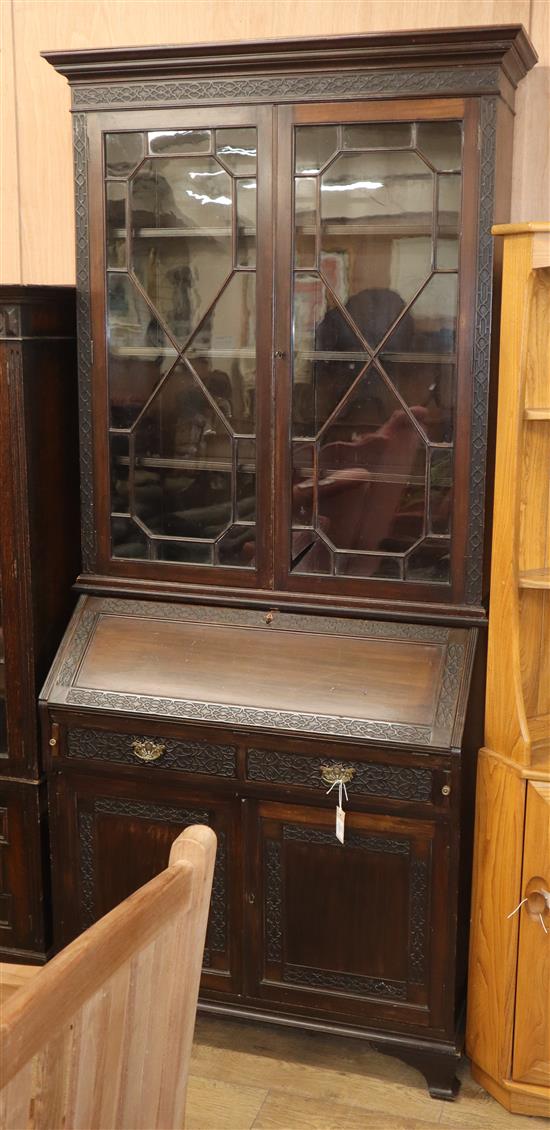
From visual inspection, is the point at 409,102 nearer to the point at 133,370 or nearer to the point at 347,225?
the point at 347,225

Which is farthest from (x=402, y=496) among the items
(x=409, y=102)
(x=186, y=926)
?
(x=186, y=926)

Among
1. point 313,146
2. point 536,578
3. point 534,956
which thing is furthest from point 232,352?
point 534,956

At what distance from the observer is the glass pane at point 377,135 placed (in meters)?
2.38

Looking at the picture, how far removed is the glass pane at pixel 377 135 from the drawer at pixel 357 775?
1250mm

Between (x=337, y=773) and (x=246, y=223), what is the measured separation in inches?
47.1

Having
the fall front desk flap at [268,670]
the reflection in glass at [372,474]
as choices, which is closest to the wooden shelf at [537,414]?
the reflection in glass at [372,474]

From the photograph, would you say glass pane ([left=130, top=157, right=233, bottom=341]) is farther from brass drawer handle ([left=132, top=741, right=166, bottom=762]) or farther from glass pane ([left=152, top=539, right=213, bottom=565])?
brass drawer handle ([left=132, top=741, right=166, bottom=762])

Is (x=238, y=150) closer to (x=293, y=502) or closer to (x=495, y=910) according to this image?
(x=293, y=502)

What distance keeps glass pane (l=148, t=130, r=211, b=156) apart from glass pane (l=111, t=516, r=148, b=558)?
831mm

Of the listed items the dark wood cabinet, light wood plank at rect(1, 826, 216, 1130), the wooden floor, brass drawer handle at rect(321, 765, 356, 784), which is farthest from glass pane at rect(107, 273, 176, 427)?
light wood plank at rect(1, 826, 216, 1130)

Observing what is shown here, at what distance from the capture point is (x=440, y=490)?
247cm

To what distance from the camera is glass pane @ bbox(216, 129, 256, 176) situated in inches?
98.1

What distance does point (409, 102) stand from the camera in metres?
2.36

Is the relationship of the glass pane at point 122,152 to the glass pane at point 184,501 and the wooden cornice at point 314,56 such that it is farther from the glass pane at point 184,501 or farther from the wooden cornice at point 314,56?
the glass pane at point 184,501
